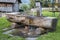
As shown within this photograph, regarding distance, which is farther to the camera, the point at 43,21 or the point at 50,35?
the point at 43,21

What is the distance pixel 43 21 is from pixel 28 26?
116 cm

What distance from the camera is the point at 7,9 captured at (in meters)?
24.0

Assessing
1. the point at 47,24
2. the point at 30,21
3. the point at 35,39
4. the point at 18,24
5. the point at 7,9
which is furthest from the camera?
the point at 7,9

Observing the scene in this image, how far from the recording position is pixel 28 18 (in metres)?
7.91

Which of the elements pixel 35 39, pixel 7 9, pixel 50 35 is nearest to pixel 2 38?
pixel 35 39

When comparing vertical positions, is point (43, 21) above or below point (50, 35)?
above

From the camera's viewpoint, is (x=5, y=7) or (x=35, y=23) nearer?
(x=35, y=23)

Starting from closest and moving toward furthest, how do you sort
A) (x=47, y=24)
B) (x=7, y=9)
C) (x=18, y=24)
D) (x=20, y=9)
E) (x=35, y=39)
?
(x=35, y=39)
(x=47, y=24)
(x=18, y=24)
(x=7, y=9)
(x=20, y=9)

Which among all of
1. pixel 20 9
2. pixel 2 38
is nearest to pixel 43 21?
pixel 2 38

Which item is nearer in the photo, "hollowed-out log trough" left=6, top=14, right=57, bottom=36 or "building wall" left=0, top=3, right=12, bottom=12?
"hollowed-out log trough" left=6, top=14, right=57, bottom=36

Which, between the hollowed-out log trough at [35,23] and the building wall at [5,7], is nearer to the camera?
the hollowed-out log trough at [35,23]

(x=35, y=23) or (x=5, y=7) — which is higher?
(x=35, y=23)

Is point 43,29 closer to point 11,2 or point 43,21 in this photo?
point 43,21

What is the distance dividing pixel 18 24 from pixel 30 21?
4.62 feet
